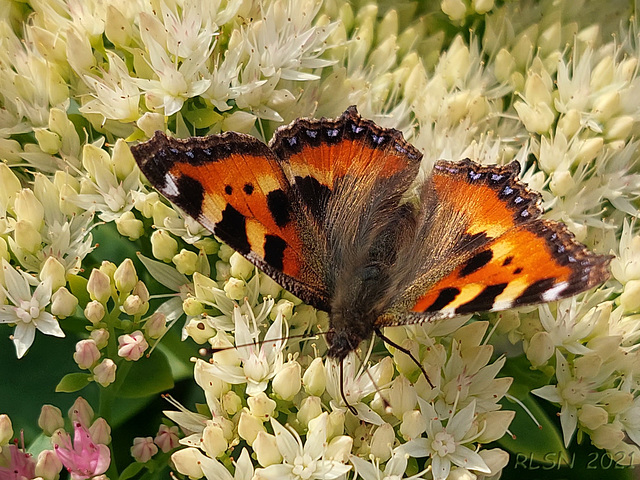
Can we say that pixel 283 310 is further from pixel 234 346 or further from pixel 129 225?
pixel 129 225

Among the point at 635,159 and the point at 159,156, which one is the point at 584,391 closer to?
the point at 635,159

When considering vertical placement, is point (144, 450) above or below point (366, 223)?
below

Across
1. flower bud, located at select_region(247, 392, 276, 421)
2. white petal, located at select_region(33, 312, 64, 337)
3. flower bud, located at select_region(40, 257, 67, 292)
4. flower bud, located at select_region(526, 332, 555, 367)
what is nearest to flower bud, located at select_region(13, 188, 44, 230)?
flower bud, located at select_region(40, 257, 67, 292)

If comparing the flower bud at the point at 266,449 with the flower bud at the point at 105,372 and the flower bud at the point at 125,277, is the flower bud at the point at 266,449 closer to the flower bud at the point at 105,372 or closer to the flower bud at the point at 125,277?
the flower bud at the point at 105,372

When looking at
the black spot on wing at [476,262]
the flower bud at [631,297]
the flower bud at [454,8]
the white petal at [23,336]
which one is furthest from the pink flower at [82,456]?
the flower bud at [454,8]

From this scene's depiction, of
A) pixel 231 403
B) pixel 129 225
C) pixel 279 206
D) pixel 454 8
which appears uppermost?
pixel 454 8

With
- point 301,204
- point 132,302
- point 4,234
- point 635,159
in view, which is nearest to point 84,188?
point 4,234

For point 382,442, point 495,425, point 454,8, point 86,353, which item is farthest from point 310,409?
point 454,8
